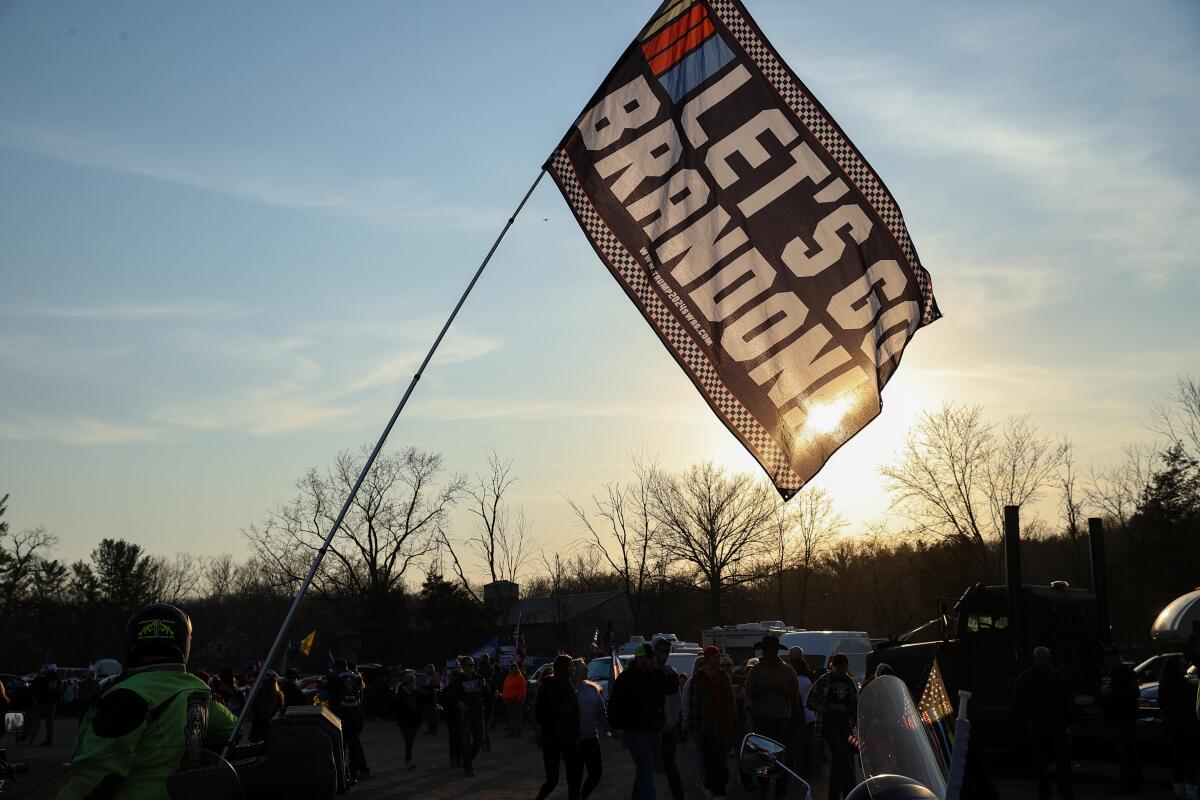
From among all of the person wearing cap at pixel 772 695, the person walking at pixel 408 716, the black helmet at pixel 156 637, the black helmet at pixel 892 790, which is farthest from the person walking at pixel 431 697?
the black helmet at pixel 892 790

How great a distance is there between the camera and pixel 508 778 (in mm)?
18266

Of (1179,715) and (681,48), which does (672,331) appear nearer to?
(681,48)

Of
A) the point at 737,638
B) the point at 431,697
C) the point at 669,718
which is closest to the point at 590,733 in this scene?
the point at 669,718

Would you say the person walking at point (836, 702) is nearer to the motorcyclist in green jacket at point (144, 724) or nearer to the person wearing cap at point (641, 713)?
the person wearing cap at point (641, 713)

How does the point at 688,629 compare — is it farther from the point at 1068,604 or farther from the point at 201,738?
the point at 201,738

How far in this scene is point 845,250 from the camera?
29.8 ft

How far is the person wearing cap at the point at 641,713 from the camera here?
463 inches

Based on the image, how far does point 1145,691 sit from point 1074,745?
138 centimetres

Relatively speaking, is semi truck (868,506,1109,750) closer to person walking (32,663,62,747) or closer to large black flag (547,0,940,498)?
large black flag (547,0,940,498)

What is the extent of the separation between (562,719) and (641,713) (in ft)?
3.70

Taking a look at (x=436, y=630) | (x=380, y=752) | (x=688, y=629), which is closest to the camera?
Result: (x=380, y=752)

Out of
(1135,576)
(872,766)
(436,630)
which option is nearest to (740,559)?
(436,630)

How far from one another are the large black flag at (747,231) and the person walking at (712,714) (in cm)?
512

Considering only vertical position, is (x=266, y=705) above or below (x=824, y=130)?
below
